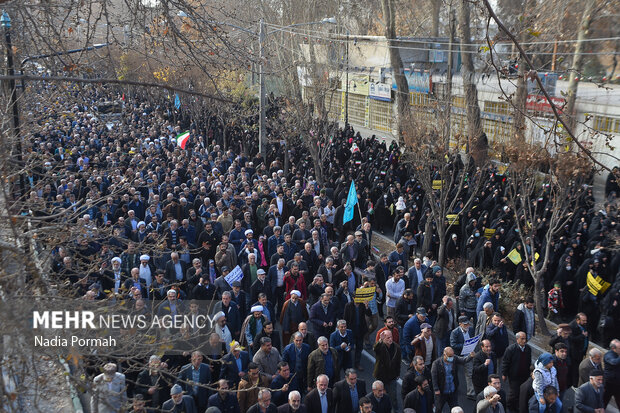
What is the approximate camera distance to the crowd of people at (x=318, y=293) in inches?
318

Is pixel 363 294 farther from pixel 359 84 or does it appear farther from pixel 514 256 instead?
pixel 359 84

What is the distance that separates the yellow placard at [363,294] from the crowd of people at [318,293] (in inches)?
3.1

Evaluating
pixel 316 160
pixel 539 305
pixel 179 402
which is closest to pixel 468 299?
pixel 539 305

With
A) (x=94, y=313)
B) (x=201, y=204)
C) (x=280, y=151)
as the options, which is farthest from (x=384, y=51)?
(x=94, y=313)

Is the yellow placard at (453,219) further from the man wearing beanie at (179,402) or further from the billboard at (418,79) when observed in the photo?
the billboard at (418,79)

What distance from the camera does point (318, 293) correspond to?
10953 mm

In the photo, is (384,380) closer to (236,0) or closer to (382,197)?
(382,197)

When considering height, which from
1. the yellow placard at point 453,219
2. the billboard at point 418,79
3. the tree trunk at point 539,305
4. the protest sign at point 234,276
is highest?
the billboard at point 418,79

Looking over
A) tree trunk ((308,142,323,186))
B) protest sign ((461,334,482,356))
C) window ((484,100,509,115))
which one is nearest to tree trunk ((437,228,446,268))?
protest sign ((461,334,482,356))

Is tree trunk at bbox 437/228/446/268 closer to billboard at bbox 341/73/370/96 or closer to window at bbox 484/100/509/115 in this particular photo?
window at bbox 484/100/509/115

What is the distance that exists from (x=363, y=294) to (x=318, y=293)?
0.79m

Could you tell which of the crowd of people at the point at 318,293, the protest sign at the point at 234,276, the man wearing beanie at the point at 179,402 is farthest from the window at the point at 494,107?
the man wearing beanie at the point at 179,402

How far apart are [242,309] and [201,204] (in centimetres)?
565

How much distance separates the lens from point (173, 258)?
457 inches
